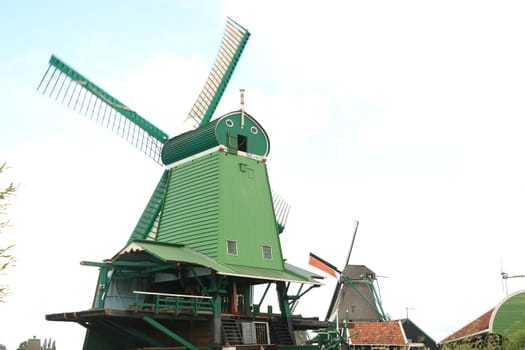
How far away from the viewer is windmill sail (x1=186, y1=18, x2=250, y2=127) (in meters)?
29.9

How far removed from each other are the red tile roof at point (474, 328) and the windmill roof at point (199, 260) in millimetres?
8779

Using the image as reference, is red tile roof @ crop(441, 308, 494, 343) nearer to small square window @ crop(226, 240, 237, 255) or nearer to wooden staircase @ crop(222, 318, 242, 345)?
wooden staircase @ crop(222, 318, 242, 345)

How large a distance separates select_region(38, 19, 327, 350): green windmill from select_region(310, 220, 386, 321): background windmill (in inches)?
685

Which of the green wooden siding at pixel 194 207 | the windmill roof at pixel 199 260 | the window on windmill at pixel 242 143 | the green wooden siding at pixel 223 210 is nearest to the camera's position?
the windmill roof at pixel 199 260

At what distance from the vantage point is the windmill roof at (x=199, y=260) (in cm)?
2127

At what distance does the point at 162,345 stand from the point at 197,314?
6.54ft

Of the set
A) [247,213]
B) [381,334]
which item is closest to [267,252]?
[247,213]

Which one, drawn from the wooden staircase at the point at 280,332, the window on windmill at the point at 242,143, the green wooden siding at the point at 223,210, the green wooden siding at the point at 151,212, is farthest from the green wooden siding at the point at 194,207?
the wooden staircase at the point at 280,332

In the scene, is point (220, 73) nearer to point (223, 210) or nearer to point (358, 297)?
point (223, 210)

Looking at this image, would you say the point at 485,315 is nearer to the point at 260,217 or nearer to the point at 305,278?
the point at 305,278

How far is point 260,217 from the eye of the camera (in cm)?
2586

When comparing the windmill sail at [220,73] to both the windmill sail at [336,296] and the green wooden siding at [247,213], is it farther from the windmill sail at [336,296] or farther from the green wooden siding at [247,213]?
the windmill sail at [336,296]

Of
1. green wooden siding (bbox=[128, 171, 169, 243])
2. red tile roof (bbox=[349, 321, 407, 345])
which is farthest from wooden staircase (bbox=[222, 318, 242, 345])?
red tile roof (bbox=[349, 321, 407, 345])

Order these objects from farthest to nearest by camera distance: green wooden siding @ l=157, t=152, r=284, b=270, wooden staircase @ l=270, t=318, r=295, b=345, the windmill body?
the windmill body → green wooden siding @ l=157, t=152, r=284, b=270 → wooden staircase @ l=270, t=318, r=295, b=345
